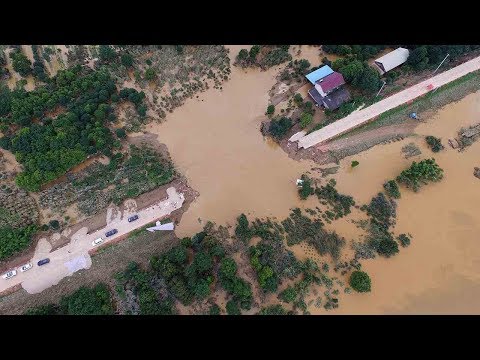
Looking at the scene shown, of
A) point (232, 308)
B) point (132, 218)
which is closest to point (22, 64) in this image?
point (132, 218)

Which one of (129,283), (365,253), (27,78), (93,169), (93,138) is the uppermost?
(27,78)

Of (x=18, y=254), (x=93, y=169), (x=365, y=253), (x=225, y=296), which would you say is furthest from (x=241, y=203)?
(x=18, y=254)

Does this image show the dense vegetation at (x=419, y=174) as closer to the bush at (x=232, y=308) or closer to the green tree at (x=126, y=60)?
the bush at (x=232, y=308)

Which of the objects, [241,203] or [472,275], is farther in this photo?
[241,203]

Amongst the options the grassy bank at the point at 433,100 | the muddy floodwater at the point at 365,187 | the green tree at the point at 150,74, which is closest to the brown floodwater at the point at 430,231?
the muddy floodwater at the point at 365,187

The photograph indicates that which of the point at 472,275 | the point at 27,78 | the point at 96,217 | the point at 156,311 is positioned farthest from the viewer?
the point at 27,78

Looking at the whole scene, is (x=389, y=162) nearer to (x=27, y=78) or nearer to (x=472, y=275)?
(x=472, y=275)

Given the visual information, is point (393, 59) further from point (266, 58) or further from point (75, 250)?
point (75, 250)
